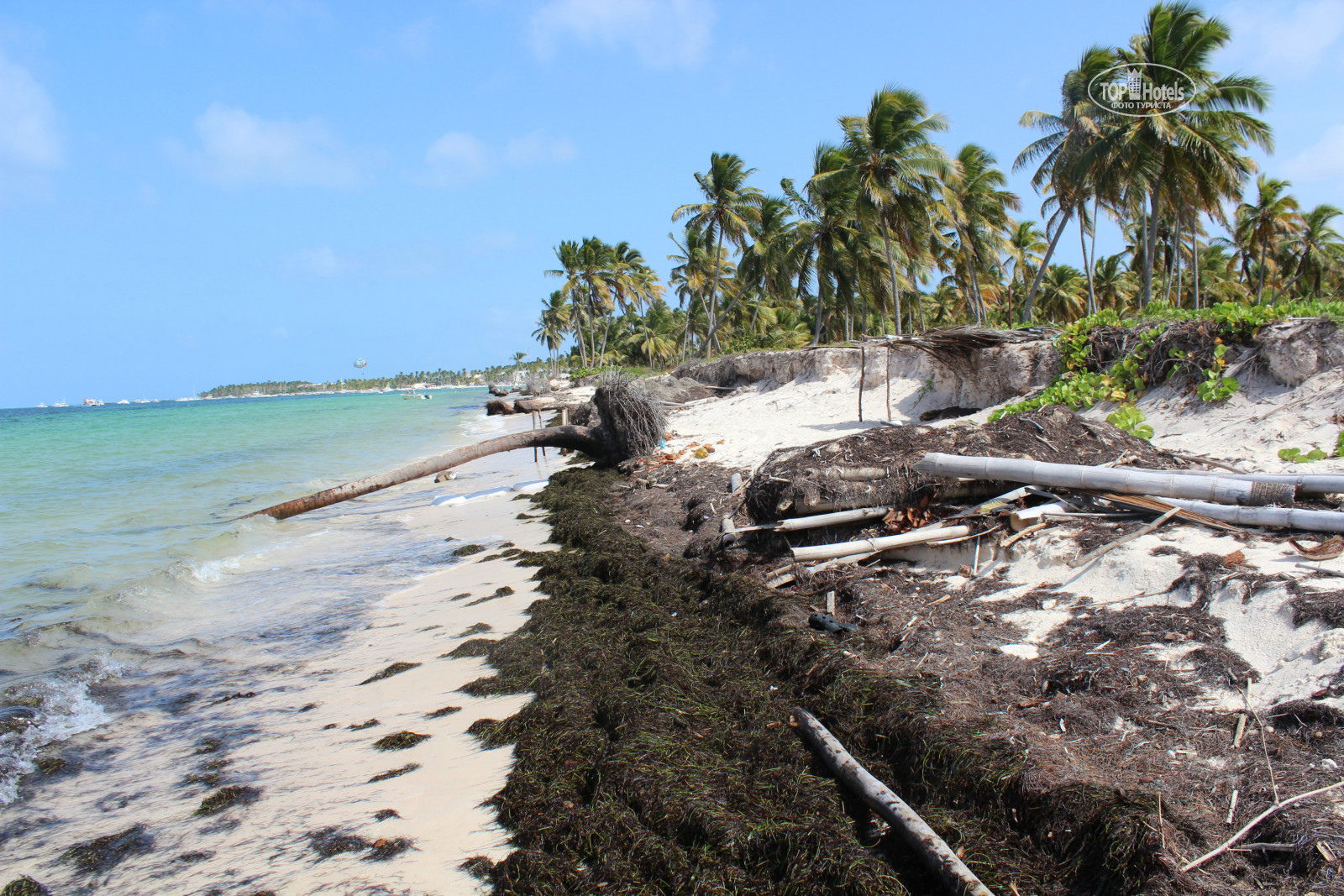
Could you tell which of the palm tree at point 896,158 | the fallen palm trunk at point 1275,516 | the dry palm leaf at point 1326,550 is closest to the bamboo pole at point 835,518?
the fallen palm trunk at point 1275,516

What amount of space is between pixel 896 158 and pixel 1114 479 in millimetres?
22787

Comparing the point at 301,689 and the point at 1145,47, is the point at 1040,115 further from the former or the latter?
the point at 301,689

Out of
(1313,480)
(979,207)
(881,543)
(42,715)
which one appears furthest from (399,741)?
(979,207)

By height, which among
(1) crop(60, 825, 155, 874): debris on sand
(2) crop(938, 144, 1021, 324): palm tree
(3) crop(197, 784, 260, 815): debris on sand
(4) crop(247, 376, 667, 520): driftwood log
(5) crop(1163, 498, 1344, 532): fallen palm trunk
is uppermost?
(2) crop(938, 144, 1021, 324): palm tree

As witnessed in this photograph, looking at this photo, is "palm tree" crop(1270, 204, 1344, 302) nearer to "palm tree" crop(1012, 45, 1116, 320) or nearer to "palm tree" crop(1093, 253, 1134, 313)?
"palm tree" crop(1093, 253, 1134, 313)

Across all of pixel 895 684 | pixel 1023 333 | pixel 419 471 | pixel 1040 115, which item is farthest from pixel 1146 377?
pixel 1040 115

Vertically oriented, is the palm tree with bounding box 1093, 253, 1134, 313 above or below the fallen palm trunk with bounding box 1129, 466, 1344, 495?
above

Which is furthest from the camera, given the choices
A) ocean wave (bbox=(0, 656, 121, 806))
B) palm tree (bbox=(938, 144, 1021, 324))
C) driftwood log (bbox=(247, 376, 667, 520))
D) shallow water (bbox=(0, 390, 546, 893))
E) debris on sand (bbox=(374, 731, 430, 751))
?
palm tree (bbox=(938, 144, 1021, 324))

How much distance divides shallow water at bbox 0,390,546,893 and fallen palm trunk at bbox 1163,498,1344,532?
4873 mm

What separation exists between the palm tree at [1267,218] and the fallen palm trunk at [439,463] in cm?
3568

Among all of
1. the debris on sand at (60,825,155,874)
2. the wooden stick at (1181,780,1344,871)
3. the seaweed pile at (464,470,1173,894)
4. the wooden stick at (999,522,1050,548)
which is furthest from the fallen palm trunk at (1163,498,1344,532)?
the debris on sand at (60,825,155,874)

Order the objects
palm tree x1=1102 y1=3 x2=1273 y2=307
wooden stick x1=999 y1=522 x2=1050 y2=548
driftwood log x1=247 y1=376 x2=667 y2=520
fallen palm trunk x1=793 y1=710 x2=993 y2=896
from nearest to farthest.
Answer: fallen palm trunk x1=793 y1=710 x2=993 y2=896 → wooden stick x1=999 y1=522 x2=1050 y2=548 → driftwood log x1=247 y1=376 x2=667 y2=520 → palm tree x1=1102 y1=3 x2=1273 y2=307

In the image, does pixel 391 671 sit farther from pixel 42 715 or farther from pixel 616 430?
pixel 616 430

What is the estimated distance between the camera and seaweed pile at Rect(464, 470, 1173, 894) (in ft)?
8.62
